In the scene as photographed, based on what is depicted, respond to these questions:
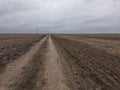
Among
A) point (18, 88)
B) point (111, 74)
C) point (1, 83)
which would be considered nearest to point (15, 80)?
point (1, 83)

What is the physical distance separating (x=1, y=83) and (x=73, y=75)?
3.56 metres

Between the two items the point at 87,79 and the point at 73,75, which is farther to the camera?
the point at 73,75

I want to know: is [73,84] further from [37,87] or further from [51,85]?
[37,87]

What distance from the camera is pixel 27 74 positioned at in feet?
28.5

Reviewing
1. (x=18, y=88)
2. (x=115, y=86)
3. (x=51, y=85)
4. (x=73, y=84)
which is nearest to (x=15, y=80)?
(x=18, y=88)

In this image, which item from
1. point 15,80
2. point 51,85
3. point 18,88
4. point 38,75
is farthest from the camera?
point 38,75

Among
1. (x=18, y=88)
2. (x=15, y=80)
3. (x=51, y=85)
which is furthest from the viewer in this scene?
(x=15, y=80)

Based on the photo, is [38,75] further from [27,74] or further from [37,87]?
[37,87]

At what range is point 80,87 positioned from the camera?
6664 mm

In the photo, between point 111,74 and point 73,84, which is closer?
point 73,84

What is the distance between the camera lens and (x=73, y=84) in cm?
704

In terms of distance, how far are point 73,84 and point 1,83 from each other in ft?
10.3

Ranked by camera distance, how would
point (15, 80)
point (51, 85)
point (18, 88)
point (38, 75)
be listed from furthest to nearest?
1. point (38, 75)
2. point (15, 80)
3. point (51, 85)
4. point (18, 88)

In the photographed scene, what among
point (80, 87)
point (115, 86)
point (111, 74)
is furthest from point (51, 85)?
point (111, 74)
